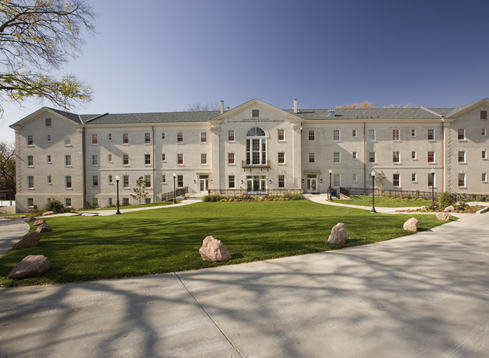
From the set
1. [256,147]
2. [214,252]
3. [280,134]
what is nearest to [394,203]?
[280,134]

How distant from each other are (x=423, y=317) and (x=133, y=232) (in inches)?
374

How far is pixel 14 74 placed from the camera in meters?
10.7

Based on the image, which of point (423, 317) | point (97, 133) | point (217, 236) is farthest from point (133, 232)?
point (97, 133)

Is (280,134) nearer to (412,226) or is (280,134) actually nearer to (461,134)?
(412,226)

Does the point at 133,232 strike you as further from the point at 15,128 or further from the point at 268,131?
the point at 15,128

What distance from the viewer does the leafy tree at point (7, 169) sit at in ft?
153

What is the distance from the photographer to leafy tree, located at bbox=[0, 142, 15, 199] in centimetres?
4653

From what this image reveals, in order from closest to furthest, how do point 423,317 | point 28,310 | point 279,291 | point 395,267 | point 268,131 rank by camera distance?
point 423,317 → point 28,310 → point 279,291 → point 395,267 → point 268,131

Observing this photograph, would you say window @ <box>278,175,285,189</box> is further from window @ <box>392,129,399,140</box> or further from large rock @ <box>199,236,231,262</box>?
large rock @ <box>199,236,231,262</box>

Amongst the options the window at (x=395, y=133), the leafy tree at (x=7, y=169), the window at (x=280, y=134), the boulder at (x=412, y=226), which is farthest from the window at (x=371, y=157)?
the leafy tree at (x=7, y=169)

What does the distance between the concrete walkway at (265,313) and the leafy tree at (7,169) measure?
196ft

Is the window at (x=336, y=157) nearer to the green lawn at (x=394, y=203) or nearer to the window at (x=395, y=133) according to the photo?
the window at (x=395, y=133)

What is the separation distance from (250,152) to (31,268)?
29238mm

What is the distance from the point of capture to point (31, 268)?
5.09m
